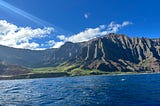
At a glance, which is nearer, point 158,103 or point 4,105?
point 158,103

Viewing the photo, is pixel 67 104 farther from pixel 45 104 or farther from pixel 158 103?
pixel 158 103

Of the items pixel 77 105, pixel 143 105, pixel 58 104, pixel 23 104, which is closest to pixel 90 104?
pixel 77 105

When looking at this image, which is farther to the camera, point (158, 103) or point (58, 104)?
point (58, 104)

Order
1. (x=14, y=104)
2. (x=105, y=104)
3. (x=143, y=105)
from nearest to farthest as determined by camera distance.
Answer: (x=143, y=105), (x=105, y=104), (x=14, y=104)

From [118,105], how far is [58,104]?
54.1 feet

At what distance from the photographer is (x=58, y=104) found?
73.8 meters

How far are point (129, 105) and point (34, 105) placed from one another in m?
25.4

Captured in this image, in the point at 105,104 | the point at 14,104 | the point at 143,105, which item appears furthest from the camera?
the point at 14,104

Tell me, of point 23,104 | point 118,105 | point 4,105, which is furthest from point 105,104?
point 4,105

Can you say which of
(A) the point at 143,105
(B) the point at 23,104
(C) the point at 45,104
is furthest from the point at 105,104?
(B) the point at 23,104

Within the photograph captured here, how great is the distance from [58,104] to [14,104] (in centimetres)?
1302

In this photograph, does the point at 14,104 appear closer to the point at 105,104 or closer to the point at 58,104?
the point at 58,104

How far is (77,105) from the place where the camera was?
71188 millimetres

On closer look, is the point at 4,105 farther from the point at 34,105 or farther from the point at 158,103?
the point at 158,103
